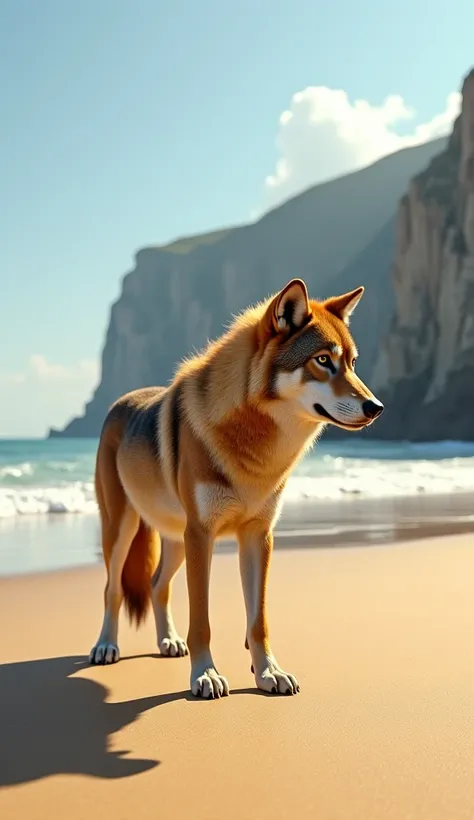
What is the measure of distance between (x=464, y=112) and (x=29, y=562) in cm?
6001

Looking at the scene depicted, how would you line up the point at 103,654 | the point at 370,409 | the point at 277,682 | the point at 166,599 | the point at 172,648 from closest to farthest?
the point at 370,409 → the point at 277,682 → the point at 103,654 → the point at 172,648 → the point at 166,599

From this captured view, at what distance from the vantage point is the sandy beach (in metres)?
2.51

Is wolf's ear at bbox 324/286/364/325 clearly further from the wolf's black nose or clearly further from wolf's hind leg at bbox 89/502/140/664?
wolf's hind leg at bbox 89/502/140/664

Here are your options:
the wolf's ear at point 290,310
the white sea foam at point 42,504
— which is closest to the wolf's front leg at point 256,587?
the wolf's ear at point 290,310

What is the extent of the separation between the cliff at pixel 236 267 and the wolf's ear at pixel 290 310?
104517 millimetres

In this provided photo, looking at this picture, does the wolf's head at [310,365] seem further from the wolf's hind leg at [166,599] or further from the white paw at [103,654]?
the white paw at [103,654]

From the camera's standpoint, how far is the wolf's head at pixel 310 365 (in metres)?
3.48

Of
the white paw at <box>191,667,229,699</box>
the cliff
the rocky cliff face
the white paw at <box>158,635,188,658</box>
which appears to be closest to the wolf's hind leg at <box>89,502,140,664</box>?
the white paw at <box>158,635,188,658</box>

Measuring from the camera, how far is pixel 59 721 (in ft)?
10.9

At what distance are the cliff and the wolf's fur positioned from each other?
10414cm

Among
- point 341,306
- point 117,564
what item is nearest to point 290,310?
point 341,306

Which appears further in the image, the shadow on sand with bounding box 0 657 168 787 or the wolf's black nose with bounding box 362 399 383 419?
the wolf's black nose with bounding box 362 399 383 419

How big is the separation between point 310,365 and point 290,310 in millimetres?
250

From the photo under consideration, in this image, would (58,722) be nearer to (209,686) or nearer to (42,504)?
(209,686)
